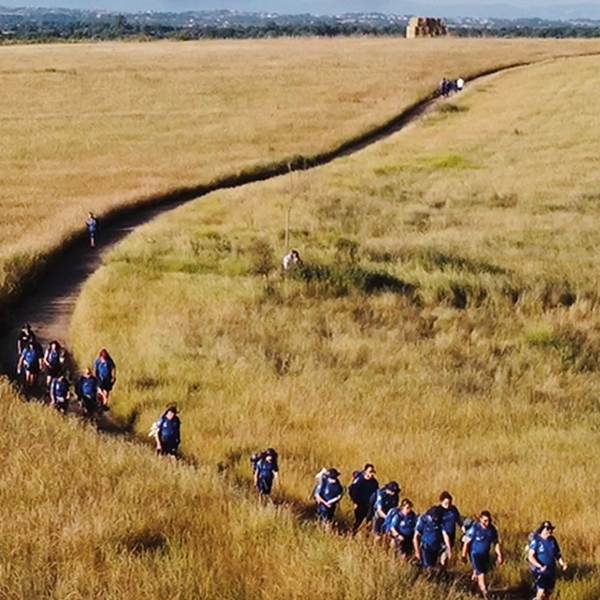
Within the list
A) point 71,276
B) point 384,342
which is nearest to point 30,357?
point 384,342

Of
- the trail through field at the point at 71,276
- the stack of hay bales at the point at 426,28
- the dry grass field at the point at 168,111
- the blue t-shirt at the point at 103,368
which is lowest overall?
the trail through field at the point at 71,276

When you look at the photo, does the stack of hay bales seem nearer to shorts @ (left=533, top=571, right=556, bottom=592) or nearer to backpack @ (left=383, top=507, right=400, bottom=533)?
backpack @ (left=383, top=507, right=400, bottom=533)

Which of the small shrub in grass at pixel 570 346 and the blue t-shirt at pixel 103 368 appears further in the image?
the small shrub in grass at pixel 570 346

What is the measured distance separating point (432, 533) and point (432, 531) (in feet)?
0.07

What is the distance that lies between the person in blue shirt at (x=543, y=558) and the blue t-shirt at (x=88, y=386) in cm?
709

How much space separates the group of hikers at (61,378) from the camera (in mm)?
14312

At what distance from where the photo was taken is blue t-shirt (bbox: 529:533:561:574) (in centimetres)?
910

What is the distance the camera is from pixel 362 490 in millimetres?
10656

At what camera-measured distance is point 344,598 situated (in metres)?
7.65

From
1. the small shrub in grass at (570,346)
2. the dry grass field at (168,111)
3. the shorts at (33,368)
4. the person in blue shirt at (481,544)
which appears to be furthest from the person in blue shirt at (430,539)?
the dry grass field at (168,111)

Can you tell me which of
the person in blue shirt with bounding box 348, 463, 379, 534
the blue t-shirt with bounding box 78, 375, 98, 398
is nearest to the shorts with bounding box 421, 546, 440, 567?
Answer: the person in blue shirt with bounding box 348, 463, 379, 534

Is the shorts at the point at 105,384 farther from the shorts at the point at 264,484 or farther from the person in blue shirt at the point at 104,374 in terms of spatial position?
the shorts at the point at 264,484

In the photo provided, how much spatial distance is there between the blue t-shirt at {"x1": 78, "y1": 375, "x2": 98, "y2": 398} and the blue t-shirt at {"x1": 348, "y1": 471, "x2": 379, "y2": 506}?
497 cm

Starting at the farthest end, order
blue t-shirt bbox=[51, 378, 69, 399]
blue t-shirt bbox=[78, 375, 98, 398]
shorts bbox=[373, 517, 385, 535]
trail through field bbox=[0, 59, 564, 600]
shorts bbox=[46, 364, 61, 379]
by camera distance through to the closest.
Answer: trail through field bbox=[0, 59, 564, 600] → shorts bbox=[46, 364, 61, 379] → blue t-shirt bbox=[51, 378, 69, 399] → blue t-shirt bbox=[78, 375, 98, 398] → shorts bbox=[373, 517, 385, 535]
